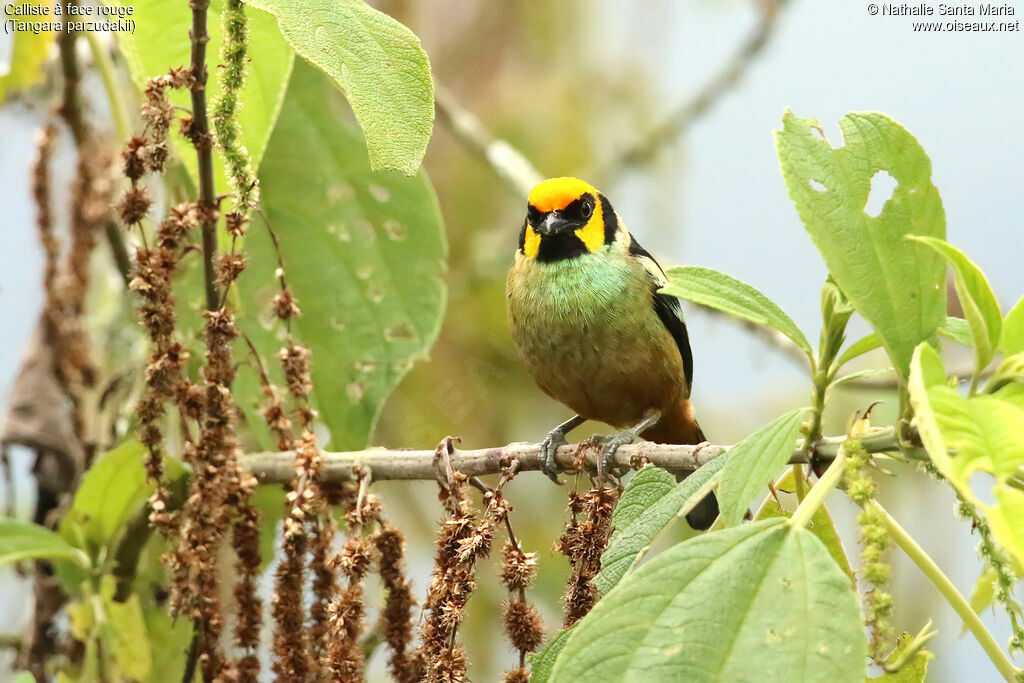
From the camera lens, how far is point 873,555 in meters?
0.95

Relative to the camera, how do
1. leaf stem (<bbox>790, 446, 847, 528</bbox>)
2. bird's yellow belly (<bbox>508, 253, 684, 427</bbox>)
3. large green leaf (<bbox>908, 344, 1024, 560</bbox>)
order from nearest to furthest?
1. large green leaf (<bbox>908, 344, 1024, 560</bbox>)
2. leaf stem (<bbox>790, 446, 847, 528</bbox>)
3. bird's yellow belly (<bbox>508, 253, 684, 427</bbox>)

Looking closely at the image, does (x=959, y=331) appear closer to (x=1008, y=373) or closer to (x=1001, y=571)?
(x=1008, y=373)

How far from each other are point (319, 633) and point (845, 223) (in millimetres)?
842

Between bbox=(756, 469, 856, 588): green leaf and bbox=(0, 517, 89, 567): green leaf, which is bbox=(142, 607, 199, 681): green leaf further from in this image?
bbox=(756, 469, 856, 588): green leaf

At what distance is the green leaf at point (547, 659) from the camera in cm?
115

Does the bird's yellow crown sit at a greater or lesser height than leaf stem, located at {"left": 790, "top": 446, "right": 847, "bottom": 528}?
greater

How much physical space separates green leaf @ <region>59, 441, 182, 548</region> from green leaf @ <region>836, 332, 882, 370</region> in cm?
117

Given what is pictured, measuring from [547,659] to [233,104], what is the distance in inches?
27.3

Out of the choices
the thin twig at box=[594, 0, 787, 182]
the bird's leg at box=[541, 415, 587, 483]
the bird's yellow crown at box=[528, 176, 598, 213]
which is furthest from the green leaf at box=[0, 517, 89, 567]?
the thin twig at box=[594, 0, 787, 182]

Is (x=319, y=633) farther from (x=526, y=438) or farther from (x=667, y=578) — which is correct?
(x=526, y=438)

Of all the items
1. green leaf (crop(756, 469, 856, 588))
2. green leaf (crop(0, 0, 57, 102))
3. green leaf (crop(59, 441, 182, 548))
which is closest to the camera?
green leaf (crop(756, 469, 856, 588))

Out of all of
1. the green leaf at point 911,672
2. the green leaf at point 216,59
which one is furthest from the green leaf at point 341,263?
the green leaf at point 911,672

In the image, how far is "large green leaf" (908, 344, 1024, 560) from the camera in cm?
79

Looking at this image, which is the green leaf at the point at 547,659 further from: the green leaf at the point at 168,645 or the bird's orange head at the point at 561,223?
the bird's orange head at the point at 561,223
